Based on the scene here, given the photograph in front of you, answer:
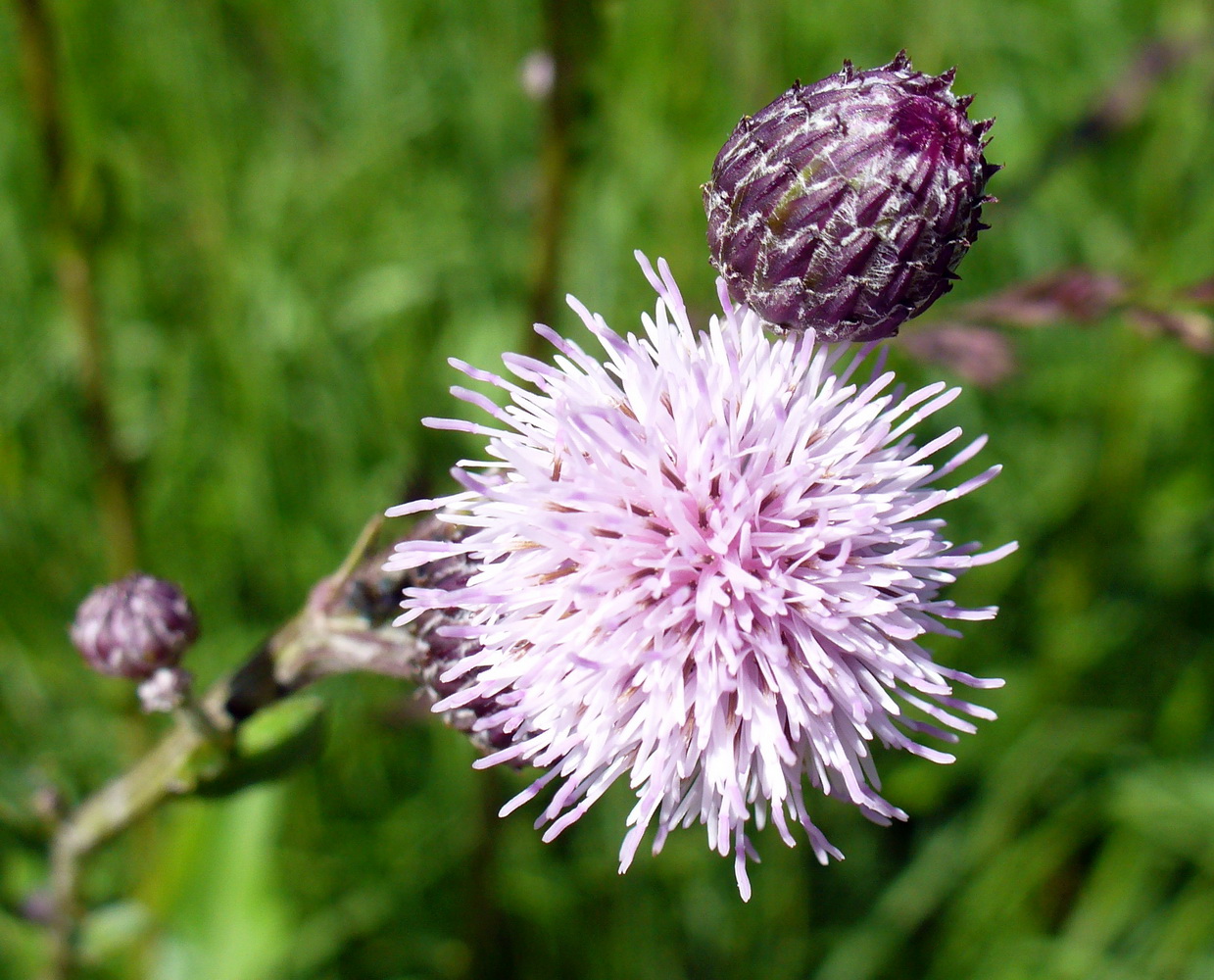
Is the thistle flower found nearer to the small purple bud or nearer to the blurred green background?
the small purple bud

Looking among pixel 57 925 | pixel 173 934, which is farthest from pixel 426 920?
pixel 57 925

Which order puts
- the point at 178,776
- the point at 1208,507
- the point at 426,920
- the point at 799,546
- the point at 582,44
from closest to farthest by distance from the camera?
the point at 799,546 → the point at 178,776 → the point at 582,44 → the point at 426,920 → the point at 1208,507

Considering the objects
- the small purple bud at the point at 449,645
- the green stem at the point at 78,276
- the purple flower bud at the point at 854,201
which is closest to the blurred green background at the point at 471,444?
the green stem at the point at 78,276

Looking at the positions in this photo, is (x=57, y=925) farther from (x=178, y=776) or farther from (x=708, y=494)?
(x=708, y=494)

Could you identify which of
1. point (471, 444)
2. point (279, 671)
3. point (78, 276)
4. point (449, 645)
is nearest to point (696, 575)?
point (449, 645)

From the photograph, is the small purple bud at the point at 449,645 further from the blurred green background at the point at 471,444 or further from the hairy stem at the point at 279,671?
the blurred green background at the point at 471,444

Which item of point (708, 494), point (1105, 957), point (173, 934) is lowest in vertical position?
point (1105, 957)
